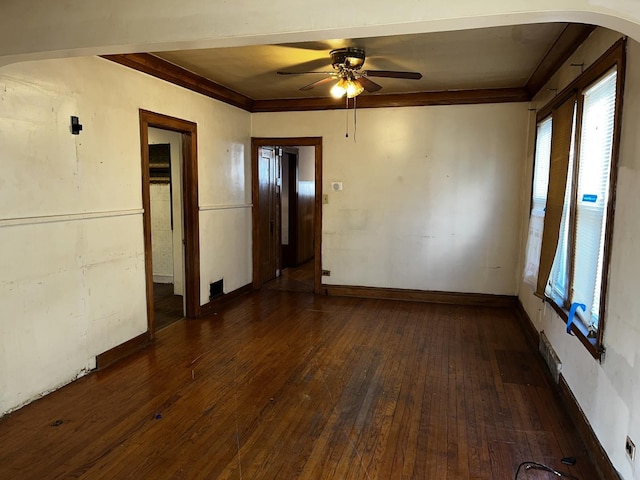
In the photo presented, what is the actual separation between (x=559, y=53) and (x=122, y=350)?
4.44 metres

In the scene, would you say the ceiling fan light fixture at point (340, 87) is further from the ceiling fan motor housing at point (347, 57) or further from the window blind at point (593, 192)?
the window blind at point (593, 192)

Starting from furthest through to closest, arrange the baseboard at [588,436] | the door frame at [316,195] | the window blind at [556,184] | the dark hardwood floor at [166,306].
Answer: the door frame at [316,195] → the dark hardwood floor at [166,306] → the window blind at [556,184] → the baseboard at [588,436]

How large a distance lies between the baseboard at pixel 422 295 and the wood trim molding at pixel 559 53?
8.08ft

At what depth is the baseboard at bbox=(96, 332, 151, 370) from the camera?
3479 mm

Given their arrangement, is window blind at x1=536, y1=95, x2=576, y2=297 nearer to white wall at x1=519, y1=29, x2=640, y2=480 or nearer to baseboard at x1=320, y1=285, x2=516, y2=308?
white wall at x1=519, y1=29, x2=640, y2=480

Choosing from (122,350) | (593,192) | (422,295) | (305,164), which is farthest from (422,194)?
(122,350)

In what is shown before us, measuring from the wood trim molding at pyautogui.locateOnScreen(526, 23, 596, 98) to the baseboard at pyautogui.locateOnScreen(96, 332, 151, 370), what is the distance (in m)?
4.21

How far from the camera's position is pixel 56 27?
2211mm

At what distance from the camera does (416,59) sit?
395cm

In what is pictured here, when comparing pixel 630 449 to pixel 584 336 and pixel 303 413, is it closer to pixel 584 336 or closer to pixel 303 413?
pixel 584 336

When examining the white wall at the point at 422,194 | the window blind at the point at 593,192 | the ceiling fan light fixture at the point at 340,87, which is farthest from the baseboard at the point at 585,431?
the ceiling fan light fixture at the point at 340,87

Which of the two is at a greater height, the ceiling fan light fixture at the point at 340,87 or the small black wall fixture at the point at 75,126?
the ceiling fan light fixture at the point at 340,87

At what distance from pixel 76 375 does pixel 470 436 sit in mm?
2819

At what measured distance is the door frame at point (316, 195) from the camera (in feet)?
19.3
